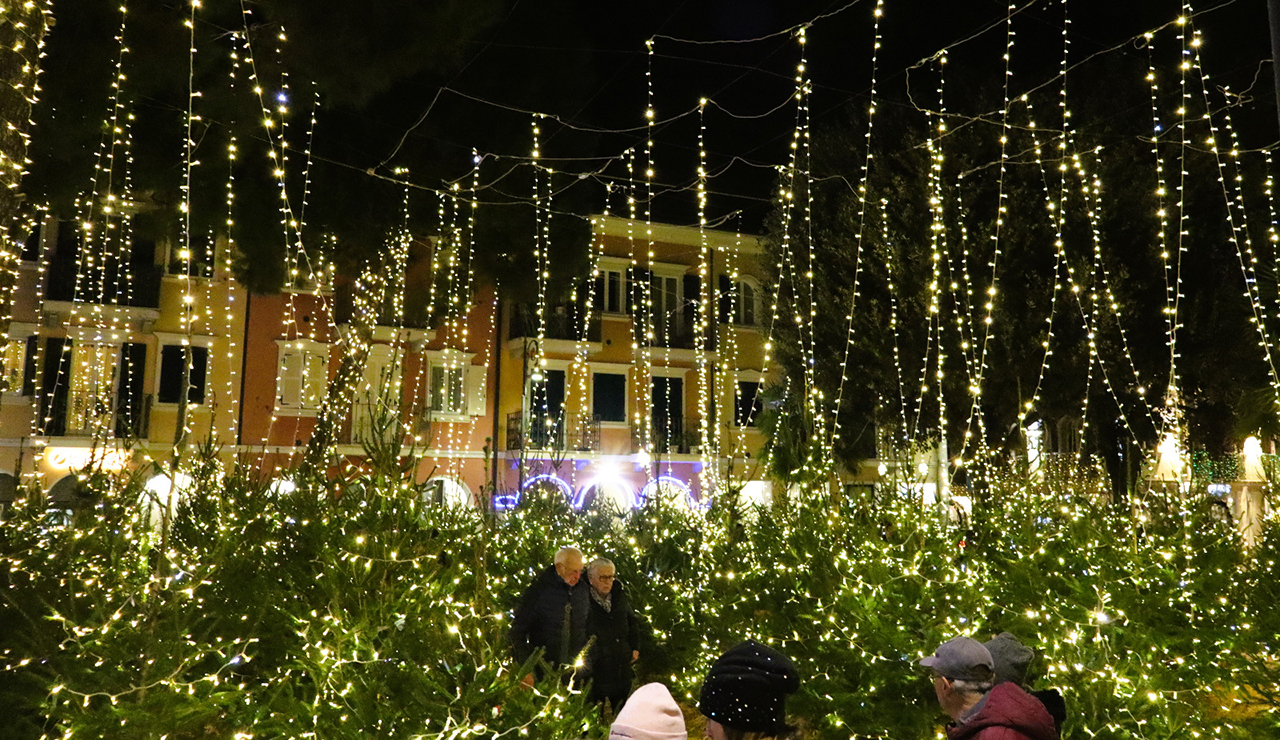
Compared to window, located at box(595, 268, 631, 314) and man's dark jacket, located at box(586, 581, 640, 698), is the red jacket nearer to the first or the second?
man's dark jacket, located at box(586, 581, 640, 698)

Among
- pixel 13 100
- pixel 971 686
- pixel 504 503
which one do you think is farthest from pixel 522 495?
pixel 971 686

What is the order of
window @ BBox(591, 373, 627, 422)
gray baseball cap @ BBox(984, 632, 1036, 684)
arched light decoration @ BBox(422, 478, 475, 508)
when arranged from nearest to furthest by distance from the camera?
1. gray baseball cap @ BBox(984, 632, 1036, 684)
2. arched light decoration @ BBox(422, 478, 475, 508)
3. window @ BBox(591, 373, 627, 422)

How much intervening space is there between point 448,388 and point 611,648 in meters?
19.2

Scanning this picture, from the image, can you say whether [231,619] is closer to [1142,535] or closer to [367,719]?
[367,719]

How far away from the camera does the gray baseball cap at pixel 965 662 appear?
328 cm

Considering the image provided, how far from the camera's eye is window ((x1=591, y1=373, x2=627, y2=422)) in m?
27.0

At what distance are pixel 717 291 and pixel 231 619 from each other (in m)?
22.8

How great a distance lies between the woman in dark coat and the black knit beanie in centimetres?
373

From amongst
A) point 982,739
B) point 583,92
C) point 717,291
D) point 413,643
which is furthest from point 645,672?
point 717,291

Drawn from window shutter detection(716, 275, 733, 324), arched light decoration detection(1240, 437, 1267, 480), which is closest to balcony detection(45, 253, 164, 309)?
window shutter detection(716, 275, 733, 324)

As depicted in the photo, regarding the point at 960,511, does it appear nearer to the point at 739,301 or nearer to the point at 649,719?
the point at 649,719

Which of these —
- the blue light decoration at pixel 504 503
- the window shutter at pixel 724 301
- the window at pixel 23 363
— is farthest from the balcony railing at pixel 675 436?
the window at pixel 23 363

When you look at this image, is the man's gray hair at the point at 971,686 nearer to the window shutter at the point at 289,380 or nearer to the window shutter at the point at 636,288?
the window shutter at the point at 289,380

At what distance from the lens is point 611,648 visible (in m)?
6.43
